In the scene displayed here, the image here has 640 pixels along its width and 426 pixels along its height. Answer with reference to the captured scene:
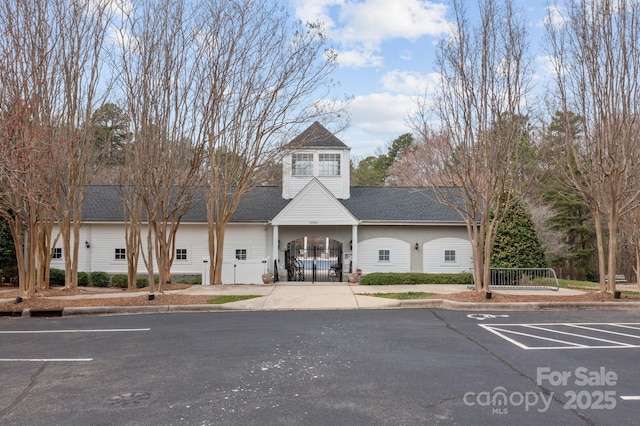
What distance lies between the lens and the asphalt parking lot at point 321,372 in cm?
509

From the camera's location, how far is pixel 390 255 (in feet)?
74.5

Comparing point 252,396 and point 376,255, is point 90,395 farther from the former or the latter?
point 376,255

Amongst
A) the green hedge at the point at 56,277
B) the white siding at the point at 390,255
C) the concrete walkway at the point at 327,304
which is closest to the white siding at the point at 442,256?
the white siding at the point at 390,255

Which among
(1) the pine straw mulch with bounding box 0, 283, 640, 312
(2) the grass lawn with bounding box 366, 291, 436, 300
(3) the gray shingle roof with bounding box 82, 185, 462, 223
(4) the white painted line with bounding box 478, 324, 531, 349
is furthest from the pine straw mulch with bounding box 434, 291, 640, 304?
(3) the gray shingle roof with bounding box 82, 185, 462, 223

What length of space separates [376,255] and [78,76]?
1444cm

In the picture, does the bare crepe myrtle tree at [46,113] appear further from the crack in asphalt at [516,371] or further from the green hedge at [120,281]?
the crack in asphalt at [516,371]

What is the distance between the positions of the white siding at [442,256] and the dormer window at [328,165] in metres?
5.96

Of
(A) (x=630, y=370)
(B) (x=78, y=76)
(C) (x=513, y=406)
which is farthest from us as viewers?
(B) (x=78, y=76)

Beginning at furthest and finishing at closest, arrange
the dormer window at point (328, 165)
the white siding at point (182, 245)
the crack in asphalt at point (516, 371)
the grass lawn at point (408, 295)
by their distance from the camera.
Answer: the dormer window at point (328, 165) → the white siding at point (182, 245) → the grass lawn at point (408, 295) → the crack in asphalt at point (516, 371)

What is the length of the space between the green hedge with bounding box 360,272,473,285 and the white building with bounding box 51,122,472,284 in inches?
103

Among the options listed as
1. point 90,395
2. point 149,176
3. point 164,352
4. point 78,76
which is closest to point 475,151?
point 149,176

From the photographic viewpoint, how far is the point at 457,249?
22734 mm

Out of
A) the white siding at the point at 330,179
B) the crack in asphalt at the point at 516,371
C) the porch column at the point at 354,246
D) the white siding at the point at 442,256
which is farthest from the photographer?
the white siding at the point at 330,179

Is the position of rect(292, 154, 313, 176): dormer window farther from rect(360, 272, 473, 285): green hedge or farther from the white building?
rect(360, 272, 473, 285): green hedge
